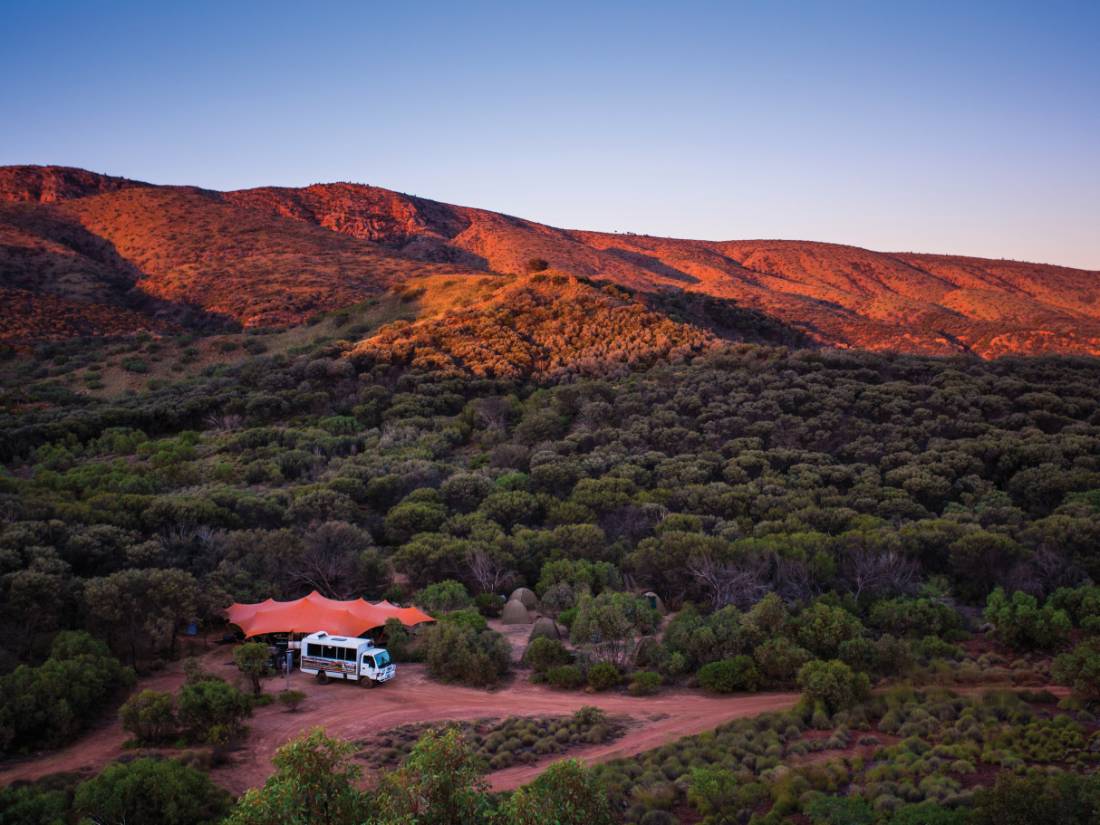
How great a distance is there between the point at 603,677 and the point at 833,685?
4759mm

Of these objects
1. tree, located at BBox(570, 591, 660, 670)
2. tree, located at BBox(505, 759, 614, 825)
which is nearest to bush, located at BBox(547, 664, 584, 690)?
tree, located at BBox(570, 591, 660, 670)

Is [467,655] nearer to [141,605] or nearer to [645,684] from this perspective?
[645,684]

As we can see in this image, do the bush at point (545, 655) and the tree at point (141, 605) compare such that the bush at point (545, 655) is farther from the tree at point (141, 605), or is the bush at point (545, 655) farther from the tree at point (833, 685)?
the tree at point (141, 605)

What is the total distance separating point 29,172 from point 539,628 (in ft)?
360

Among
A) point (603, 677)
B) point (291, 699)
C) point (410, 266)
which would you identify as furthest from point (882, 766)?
point (410, 266)

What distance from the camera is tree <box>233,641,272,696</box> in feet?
53.7

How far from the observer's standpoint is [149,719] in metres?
14.2

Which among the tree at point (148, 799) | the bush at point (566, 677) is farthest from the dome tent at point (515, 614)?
the tree at point (148, 799)

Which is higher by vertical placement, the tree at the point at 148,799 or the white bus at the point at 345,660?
the tree at the point at 148,799

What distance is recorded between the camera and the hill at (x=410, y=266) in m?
69.6

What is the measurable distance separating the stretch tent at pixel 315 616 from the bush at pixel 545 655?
10.6 feet

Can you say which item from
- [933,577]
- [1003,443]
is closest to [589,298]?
[1003,443]

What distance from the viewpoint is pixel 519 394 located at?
46.0 m

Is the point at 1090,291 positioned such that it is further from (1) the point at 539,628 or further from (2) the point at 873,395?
(1) the point at 539,628
